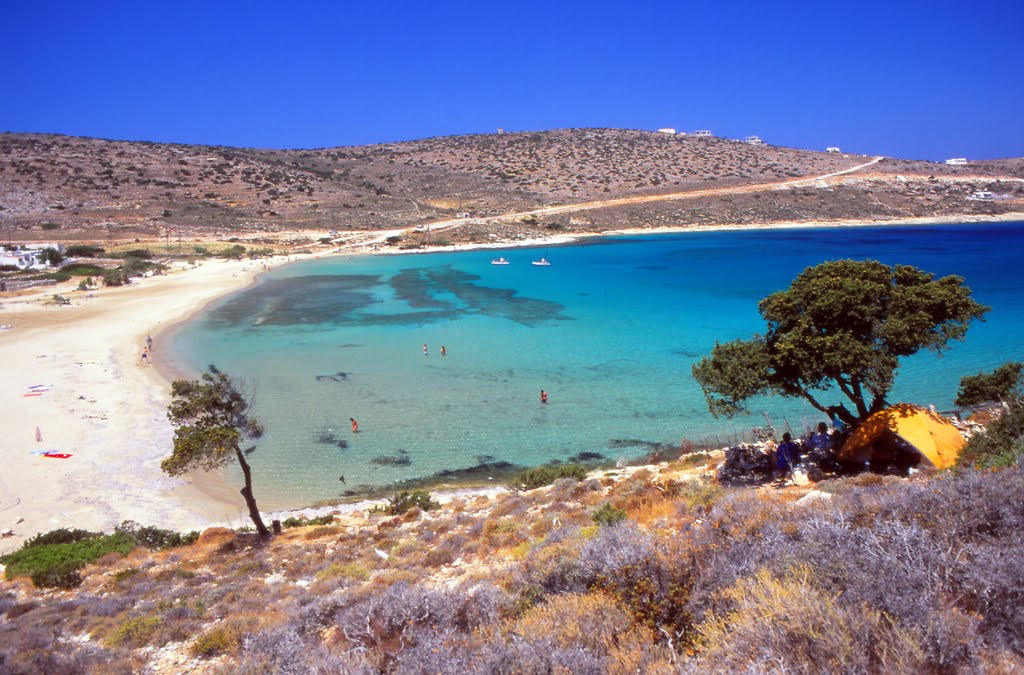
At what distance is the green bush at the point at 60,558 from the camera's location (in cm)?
1011

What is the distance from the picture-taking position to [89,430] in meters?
19.8

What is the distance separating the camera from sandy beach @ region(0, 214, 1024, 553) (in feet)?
48.9

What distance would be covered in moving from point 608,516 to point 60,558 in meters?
10.1

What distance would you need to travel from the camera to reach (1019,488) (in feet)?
18.1

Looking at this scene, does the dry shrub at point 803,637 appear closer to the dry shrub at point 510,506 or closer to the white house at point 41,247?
the dry shrub at point 510,506

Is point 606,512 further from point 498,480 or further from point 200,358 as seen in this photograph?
point 200,358

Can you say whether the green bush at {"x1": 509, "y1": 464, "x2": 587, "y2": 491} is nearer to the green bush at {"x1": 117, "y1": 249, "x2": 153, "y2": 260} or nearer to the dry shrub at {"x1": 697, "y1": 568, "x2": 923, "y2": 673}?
the dry shrub at {"x1": 697, "y1": 568, "x2": 923, "y2": 673}

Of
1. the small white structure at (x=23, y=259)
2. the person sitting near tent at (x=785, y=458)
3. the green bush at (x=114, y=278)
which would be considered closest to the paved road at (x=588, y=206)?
the green bush at (x=114, y=278)

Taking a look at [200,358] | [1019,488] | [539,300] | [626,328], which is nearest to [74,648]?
[1019,488]

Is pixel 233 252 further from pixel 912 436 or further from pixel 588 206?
pixel 912 436

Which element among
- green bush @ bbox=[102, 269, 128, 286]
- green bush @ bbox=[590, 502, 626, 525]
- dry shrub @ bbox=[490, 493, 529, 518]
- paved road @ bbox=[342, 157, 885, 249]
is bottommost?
dry shrub @ bbox=[490, 493, 529, 518]

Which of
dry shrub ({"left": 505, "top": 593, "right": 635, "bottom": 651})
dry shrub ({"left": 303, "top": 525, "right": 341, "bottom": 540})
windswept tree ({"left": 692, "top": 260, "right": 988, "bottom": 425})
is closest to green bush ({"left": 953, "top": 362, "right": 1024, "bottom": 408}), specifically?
windswept tree ({"left": 692, "top": 260, "right": 988, "bottom": 425})

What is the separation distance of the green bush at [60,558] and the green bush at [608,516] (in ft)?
29.3

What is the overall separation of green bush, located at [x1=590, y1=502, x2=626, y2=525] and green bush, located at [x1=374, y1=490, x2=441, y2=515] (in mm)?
5025
